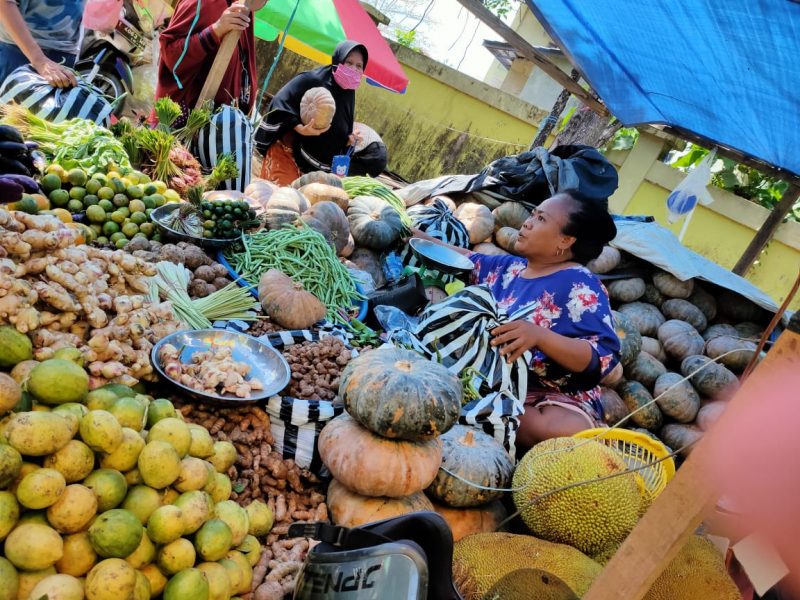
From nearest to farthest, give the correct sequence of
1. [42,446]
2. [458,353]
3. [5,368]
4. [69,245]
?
[42,446]
[5,368]
[69,245]
[458,353]

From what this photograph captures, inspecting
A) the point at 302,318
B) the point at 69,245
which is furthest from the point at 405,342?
the point at 69,245

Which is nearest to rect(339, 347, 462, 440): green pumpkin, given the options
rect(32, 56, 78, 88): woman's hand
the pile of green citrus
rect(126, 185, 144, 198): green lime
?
the pile of green citrus

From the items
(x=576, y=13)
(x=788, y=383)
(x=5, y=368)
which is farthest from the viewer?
(x=576, y=13)

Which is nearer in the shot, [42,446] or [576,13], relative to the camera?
[42,446]

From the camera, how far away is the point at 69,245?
88.8 inches

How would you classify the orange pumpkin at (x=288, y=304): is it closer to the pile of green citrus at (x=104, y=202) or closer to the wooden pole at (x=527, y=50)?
the pile of green citrus at (x=104, y=202)

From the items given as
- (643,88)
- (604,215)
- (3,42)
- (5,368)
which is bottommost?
(5,368)

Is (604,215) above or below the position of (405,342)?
above

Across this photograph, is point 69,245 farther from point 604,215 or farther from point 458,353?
point 604,215

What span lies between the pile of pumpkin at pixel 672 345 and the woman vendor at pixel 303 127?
329cm

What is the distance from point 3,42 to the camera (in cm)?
436

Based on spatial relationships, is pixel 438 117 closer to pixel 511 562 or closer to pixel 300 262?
pixel 300 262

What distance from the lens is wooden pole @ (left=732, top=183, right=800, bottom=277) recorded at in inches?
245

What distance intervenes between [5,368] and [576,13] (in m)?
4.01
